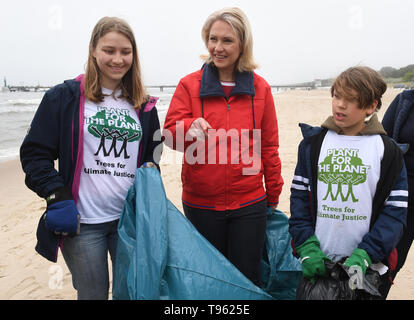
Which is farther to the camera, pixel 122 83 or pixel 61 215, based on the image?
pixel 122 83

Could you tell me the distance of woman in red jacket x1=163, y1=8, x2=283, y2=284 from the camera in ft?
6.36

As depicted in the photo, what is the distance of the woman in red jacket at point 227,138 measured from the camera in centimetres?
194

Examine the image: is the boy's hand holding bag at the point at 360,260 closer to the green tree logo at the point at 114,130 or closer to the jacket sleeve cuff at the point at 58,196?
the green tree logo at the point at 114,130

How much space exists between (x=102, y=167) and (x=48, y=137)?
305 millimetres

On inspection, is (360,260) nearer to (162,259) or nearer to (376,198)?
(376,198)

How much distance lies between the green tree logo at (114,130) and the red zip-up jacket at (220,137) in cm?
24

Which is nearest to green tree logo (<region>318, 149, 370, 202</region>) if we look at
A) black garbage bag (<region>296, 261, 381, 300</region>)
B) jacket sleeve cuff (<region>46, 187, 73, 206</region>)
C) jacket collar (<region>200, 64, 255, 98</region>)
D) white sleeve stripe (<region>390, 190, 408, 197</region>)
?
white sleeve stripe (<region>390, 190, 408, 197</region>)

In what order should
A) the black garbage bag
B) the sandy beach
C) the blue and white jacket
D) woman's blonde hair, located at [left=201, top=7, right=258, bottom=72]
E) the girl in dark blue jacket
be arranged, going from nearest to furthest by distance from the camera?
the black garbage bag
the blue and white jacket
the girl in dark blue jacket
woman's blonde hair, located at [left=201, top=7, right=258, bottom=72]
the sandy beach

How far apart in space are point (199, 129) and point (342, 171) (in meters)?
0.77

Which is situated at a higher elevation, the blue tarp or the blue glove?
the blue glove

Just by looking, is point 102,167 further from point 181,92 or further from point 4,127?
point 4,127

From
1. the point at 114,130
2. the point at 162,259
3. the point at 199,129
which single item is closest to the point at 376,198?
the point at 199,129

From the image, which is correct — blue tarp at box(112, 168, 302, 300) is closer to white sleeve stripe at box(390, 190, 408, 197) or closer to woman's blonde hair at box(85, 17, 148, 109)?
woman's blonde hair at box(85, 17, 148, 109)

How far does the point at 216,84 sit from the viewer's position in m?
1.97
